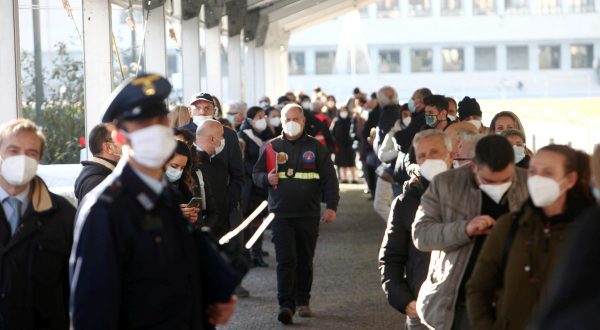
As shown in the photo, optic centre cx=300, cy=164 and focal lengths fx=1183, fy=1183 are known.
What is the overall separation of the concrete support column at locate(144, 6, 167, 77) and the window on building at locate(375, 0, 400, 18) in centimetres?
7228

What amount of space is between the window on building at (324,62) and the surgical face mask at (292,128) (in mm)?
76761

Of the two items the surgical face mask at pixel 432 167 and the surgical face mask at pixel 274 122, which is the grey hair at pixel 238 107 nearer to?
the surgical face mask at pixel 274 122

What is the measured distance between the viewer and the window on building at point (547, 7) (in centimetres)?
8512

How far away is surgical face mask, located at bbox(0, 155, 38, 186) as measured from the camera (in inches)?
219

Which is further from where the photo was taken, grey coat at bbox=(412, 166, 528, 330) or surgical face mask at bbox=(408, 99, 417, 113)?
surgical face mask at bbox=(408, 99, 417, 113)

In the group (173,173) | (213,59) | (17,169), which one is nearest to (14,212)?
(17,169)

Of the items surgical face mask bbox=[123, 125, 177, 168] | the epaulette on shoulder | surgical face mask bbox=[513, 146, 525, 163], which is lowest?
Result: surgical face mask bbox=[513, 146, 525, 163]

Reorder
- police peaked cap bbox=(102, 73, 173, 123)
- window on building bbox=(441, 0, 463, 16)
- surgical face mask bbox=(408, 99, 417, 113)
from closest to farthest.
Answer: police peaked cap bbox=(102, 73, 173, 123), surgical face mask bbox=(408, 99, 417, 113), window on building bbox=(441, 0, 463, 16)

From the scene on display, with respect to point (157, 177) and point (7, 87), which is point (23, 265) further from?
point (7, 87)

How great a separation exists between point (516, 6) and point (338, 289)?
77.4 metres

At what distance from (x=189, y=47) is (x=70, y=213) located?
14.0 metres

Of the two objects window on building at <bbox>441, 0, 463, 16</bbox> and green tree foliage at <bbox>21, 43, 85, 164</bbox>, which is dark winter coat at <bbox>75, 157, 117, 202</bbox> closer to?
green tree foliage at <bbox>21, 43, 85, 164</bbox>

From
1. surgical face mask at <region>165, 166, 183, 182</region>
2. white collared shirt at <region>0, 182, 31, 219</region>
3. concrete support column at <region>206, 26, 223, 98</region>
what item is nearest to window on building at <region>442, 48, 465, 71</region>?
concrete support column at <region>206, 26, 223, 98</region>

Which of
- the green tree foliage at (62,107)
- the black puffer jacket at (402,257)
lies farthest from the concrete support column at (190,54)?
the black puffer jacket at (402,257)
